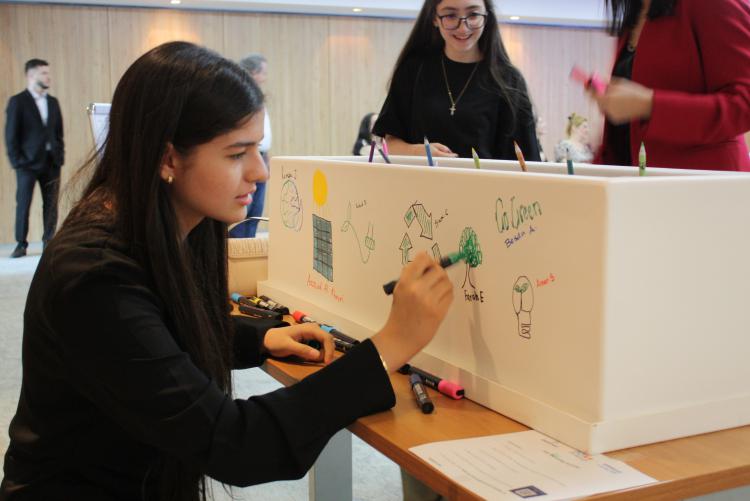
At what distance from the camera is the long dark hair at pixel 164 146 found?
1028 millimetres

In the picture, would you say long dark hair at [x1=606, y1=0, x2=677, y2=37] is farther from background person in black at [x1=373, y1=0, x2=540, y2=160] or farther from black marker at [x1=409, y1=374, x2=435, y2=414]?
black marker at [x1=409, y1=374, x2=435, y2=414]

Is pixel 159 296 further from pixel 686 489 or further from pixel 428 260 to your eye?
pixel 686 489

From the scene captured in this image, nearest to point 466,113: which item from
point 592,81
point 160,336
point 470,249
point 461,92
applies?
point 461,92

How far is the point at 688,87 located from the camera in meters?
1.48

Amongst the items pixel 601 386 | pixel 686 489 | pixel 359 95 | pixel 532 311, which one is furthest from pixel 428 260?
pixel 359 95

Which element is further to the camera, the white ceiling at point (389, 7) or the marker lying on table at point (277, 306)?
the white ceiling at point (389, 7)

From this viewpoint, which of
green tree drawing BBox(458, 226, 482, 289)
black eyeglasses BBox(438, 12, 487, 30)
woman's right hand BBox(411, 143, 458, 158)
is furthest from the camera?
black eyeglasses BBox(438, 12, 487, 30)

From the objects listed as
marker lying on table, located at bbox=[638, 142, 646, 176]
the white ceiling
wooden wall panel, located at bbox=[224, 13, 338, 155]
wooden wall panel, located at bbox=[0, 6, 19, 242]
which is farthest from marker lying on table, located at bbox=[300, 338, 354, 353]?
wooden wall panel, located at bbox=[224, 13, 338, 155]

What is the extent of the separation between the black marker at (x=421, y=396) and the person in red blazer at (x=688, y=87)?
0.55 meters

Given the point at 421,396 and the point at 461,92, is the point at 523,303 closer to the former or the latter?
the point at 421,396

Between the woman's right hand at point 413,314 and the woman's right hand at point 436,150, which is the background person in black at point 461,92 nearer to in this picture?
the woman's right hand at point 436,150

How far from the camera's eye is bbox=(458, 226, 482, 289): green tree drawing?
3.82 ft

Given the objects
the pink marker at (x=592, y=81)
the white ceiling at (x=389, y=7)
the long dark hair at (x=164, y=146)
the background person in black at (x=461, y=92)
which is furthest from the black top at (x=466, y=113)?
the white ceiling at (x=389, y=7)

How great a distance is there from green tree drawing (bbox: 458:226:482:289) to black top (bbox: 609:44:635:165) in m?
0.65
